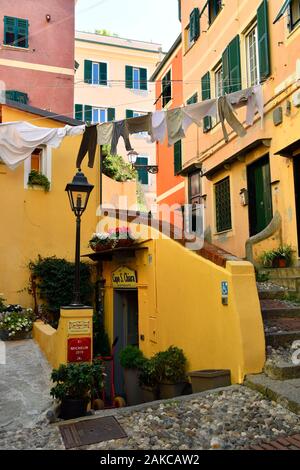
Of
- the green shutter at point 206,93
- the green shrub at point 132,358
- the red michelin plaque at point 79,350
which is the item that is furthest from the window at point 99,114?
the red michelin plaque at point 79,350

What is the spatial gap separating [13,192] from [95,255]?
2.63 meters

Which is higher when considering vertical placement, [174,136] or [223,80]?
[223,80]

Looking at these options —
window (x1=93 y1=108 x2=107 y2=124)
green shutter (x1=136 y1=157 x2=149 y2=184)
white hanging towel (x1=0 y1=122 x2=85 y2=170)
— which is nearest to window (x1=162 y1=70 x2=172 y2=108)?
green shutter (x1=136 y1=157 x2=149 y2=184)

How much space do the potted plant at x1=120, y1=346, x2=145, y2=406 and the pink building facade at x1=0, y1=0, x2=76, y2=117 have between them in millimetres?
12634

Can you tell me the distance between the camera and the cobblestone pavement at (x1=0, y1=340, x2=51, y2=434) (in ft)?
15.3

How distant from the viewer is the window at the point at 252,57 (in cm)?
1025

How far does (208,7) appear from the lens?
41.5 ft

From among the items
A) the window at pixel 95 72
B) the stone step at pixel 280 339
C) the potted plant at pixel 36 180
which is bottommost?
A: the stone step at pixel 280 339

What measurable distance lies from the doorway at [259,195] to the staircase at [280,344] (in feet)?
7.49

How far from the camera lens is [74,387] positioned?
459 cm

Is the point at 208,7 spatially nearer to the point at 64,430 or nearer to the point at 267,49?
the point at 267,49

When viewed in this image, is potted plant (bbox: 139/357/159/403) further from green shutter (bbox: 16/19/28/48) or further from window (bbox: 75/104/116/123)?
window (bbox: 75/104/116/123)

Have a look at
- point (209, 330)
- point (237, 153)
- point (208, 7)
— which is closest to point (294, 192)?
point (237, 153)

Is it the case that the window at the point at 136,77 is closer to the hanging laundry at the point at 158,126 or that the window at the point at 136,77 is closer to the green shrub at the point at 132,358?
the hanging laundry at the point at 158,126
